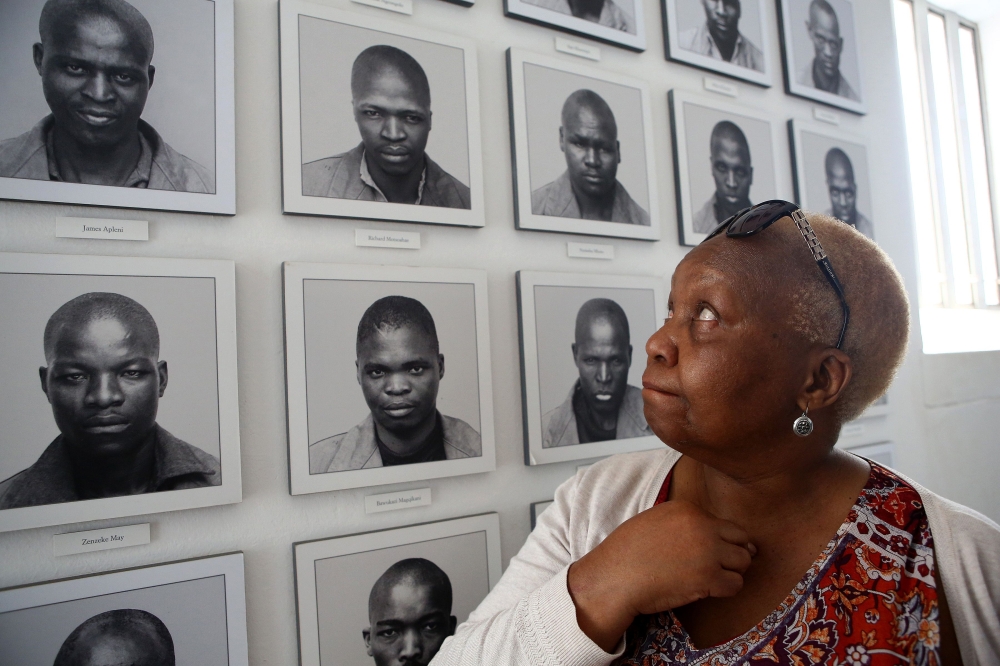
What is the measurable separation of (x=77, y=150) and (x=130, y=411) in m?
0.57

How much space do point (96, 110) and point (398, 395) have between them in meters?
0.94

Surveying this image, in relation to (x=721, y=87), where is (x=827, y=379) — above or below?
→ below

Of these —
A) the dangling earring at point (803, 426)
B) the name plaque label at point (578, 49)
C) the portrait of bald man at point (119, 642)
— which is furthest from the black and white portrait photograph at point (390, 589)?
the name plaque label at point (578, 49)

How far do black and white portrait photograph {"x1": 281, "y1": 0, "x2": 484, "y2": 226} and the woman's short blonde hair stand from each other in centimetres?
94

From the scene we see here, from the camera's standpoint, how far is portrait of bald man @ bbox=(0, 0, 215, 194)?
132 centimetres

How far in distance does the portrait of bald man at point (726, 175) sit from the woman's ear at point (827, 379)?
1.22 meters

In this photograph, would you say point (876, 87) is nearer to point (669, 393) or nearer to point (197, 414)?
point (669, 393)

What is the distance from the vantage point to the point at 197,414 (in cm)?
142

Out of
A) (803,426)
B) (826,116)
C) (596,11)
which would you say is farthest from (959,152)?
(803,426)

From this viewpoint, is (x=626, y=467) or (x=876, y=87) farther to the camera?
(x=876, y=87)

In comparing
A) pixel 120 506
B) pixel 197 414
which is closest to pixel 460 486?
pixel 197 414

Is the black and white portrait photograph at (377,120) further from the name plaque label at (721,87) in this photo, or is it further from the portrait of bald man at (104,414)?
the name plaque label at (721,87)

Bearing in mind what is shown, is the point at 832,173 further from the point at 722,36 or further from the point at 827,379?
the point at 827,379

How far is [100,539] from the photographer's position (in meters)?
1.32
